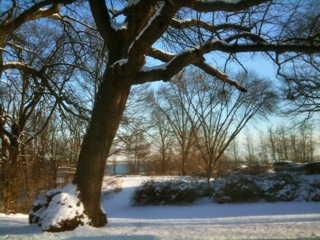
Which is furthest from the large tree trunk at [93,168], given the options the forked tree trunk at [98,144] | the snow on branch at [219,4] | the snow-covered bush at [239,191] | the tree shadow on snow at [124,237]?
the snow-covered bush at [239,191]

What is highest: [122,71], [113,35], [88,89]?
[88,89]

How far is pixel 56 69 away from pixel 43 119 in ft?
14.5

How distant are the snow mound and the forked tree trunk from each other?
153 millimetres

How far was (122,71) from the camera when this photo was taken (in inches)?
232

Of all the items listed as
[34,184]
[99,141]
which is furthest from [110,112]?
[34,184]

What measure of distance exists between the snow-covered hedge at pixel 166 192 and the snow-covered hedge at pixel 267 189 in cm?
132

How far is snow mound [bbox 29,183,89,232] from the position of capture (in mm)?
5402

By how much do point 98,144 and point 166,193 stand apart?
1155cm

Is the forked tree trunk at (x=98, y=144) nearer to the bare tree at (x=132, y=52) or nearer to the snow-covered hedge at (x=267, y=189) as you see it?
the bare tree at (x=132, y=52)

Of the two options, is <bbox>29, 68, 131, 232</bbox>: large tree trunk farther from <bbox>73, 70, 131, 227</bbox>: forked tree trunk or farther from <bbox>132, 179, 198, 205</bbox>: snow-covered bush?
<bbox>132, 179, 198, 205</bbox>: snow-covered bush

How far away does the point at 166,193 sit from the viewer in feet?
55.6

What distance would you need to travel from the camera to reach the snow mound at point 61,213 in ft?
17.7

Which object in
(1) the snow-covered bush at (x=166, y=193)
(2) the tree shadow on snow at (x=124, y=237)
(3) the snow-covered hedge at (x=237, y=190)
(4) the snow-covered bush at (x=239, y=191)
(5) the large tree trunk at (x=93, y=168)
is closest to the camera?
(2) the tree shadow on snow at (x=124, y=237)

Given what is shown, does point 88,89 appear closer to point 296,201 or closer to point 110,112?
point 110,112
